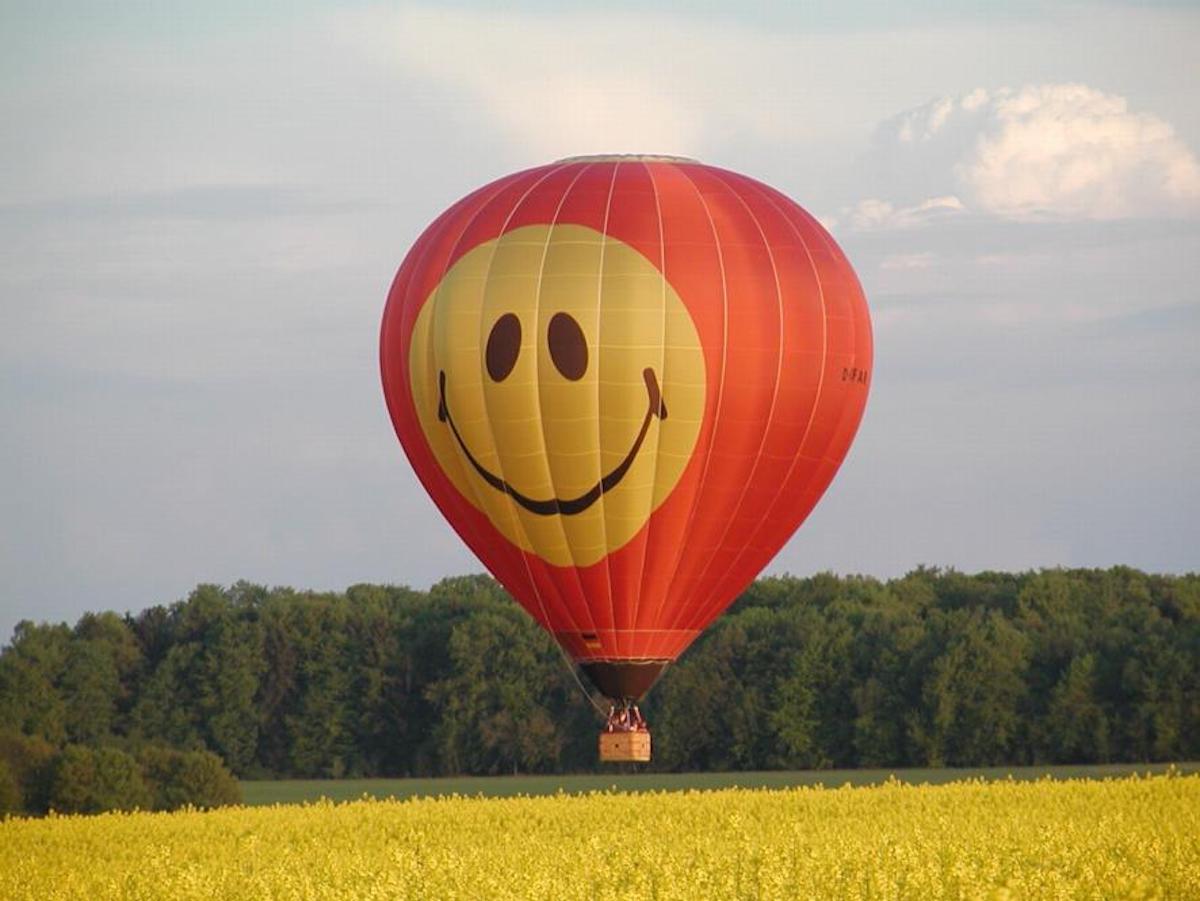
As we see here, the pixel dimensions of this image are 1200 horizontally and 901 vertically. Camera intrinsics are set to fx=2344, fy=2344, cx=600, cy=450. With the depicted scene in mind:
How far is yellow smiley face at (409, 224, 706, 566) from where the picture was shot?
31.4 meters

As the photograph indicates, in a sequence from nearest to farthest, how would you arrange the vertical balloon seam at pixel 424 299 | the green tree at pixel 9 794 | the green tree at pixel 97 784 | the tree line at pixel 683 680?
the vertical balloon seam at pixel 424 299 → the green tree at pixel 9 794 → the green tree at pixel 97 784 → the tree line at pixel 683 680

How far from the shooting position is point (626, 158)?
33219 mm

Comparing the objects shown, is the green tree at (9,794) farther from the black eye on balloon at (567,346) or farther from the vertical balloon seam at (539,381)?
the black eye on balloon at (567,346)

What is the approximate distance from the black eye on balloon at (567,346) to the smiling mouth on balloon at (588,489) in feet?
2.84

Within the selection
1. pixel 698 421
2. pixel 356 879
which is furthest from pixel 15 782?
pixel 356 879

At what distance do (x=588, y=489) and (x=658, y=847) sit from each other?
6.24m

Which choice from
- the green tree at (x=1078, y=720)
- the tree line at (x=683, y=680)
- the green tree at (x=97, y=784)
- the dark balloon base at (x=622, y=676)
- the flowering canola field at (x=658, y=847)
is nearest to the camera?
the flowering canola field at (x=658, y=847)

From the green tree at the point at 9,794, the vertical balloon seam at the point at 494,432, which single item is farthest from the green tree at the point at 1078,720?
the vertical balloon seam at the point at 494,432

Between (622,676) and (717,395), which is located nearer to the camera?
(717,395)

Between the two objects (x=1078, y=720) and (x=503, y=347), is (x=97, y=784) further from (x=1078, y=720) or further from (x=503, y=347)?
(x=1078, y=720)

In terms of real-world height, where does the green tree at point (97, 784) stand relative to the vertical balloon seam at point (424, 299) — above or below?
below

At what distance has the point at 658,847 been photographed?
27.1 m

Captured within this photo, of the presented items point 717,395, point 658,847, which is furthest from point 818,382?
point 658,847

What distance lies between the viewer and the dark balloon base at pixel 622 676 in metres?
32.5
